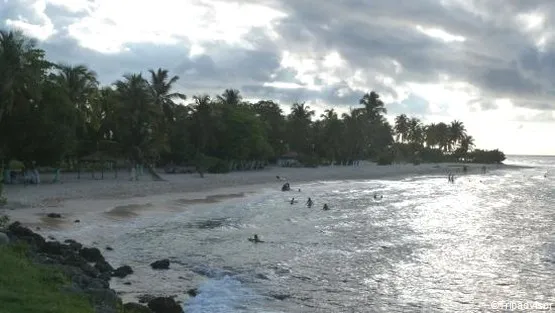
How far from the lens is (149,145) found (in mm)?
56938

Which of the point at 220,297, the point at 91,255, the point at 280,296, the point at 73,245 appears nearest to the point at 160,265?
the point at 91,255

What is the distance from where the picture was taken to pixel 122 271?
18250mm

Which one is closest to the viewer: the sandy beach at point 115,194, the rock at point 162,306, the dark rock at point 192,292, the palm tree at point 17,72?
the rock at point 162,306

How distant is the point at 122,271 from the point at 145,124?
39.2 m

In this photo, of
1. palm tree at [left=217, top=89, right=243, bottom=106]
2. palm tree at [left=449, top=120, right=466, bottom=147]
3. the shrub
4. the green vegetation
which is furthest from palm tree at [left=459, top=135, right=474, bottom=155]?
the shrub

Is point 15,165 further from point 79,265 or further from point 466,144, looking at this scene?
point 466,144

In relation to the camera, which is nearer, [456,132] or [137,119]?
[137,119]

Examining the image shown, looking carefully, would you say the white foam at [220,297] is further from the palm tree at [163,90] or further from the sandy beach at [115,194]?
the palm tree at [163,90]

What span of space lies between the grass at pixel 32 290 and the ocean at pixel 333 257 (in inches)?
122

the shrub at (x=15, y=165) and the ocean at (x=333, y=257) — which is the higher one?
the shrub at (x=15, y=165)

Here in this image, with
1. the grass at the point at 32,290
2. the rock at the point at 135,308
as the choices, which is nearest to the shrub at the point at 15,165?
the grass at the point at 32,290

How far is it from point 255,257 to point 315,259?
255cm

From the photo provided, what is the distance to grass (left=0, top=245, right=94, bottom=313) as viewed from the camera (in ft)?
32.9

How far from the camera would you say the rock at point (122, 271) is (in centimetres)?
1802
